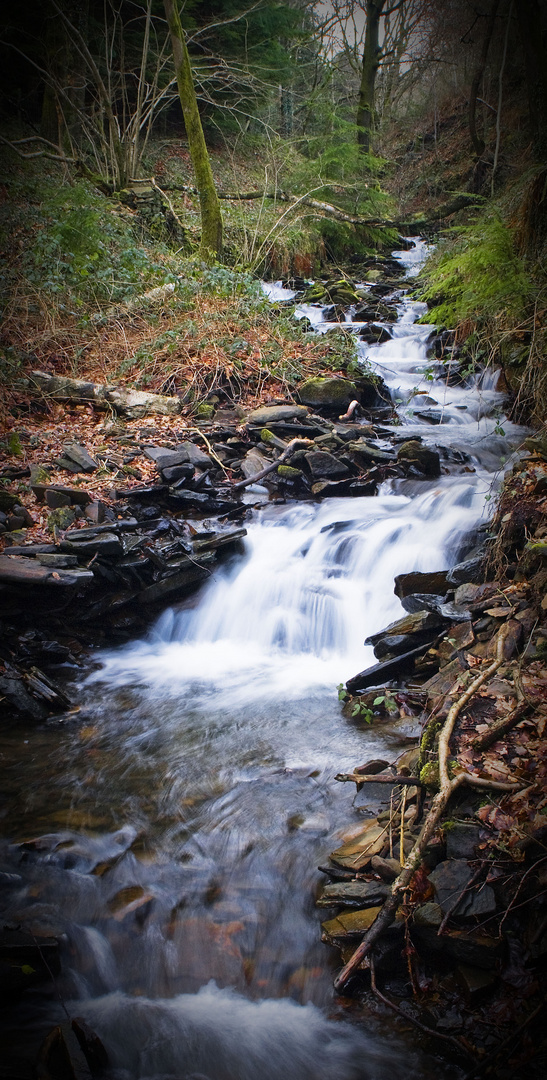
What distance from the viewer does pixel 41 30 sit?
13.6 m

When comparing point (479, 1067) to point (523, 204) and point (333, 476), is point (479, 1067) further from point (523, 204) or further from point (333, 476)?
point (523, 204)

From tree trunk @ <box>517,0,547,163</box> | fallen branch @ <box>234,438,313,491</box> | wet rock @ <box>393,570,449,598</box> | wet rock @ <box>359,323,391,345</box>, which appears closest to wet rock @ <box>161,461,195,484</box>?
fallen branch @ <box>234,438,313,491</box>

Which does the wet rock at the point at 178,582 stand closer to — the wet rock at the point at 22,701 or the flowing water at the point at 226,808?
the flowing water at the point at 226,808

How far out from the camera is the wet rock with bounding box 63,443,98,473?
23.3 ft

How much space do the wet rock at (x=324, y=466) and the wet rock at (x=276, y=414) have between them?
102cm

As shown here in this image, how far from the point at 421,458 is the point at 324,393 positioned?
7.59 ft

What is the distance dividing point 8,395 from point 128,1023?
25.1ft

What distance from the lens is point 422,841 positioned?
265 centimetres

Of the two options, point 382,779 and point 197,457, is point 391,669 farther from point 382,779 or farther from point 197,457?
point 197,457

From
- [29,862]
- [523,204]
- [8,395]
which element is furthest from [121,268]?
[29,862]

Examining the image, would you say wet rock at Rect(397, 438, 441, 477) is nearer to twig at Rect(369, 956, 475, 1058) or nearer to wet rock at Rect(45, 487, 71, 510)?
wet rock at Rect(45, 487, 71, 510)

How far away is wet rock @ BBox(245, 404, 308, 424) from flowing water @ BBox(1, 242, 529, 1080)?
203cm

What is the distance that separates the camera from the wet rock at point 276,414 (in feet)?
28.9

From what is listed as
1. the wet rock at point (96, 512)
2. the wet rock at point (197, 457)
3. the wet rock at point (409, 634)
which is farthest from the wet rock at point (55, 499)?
the wet rock at point (409, 634)
